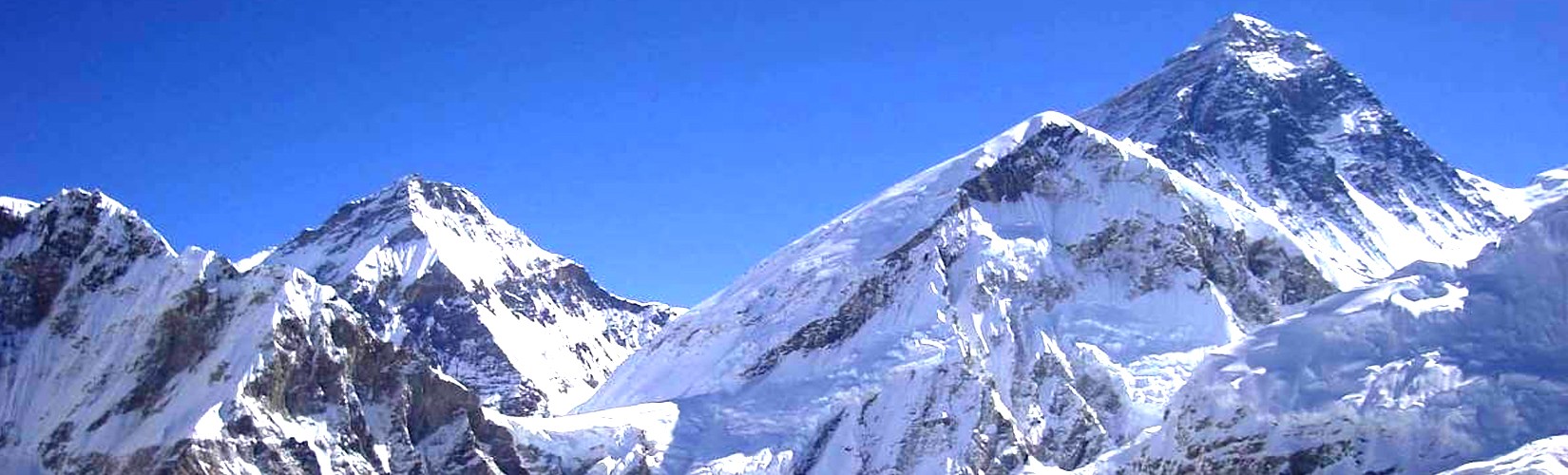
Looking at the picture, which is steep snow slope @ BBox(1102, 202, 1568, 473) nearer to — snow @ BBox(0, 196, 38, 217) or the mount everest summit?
the mount everest summit

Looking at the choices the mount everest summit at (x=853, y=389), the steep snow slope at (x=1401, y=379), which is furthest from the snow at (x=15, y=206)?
the steep snow slope at (x=1401, y=379)

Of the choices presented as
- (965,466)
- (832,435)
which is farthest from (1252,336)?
(832,435)

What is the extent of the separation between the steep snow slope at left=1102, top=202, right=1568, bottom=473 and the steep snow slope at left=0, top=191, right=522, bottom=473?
70.2m

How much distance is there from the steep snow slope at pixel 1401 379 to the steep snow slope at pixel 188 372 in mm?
70225

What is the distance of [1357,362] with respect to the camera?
104m

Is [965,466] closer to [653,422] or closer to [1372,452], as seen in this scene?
[653,422]

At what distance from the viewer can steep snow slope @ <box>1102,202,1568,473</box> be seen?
97.2 meters

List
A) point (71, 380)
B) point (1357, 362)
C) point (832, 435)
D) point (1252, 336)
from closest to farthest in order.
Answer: point (1357, 362) → point (1252, 336) → point (71, 380) → point (832, 435)

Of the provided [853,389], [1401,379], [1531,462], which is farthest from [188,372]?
[1531,462]

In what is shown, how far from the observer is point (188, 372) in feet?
513

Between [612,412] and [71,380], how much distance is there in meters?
54.2

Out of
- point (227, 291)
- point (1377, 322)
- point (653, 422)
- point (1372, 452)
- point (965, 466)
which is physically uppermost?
point (227, 291)

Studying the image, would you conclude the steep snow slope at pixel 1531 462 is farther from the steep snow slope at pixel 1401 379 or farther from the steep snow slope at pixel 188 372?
the steep snow slope at pixel 188 372

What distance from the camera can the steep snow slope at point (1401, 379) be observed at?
9719 centimetres
